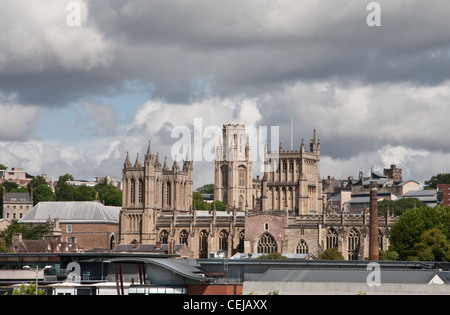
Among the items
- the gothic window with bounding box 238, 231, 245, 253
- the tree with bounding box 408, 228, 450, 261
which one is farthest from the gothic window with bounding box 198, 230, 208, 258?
the tree with bounding box 408, 228, 450, 261

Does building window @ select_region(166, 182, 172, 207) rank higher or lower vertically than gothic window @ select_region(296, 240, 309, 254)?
higher

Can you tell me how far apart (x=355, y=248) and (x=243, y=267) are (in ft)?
204

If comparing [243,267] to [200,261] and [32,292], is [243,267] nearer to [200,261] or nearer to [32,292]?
[200,261]

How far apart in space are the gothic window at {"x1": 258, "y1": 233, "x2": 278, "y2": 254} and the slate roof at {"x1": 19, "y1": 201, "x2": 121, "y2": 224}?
3017cm

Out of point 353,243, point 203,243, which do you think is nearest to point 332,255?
point 353,243

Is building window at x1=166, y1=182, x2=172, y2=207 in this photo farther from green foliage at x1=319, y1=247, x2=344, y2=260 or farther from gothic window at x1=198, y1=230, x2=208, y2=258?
green foliage at x1=319, y1=247, x2=344, y2=260

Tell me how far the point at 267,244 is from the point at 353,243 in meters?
12.3

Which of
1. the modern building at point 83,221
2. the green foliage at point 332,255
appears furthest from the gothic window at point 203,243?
the green foliage at point 332,255

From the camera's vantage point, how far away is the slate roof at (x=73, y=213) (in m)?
156

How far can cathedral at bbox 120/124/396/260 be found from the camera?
134125 mm

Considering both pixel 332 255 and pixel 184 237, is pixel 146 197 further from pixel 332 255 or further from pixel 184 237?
pixel 332 255

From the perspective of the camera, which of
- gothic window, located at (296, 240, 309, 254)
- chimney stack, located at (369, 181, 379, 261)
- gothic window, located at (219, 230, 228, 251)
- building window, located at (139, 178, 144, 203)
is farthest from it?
building window, located at (139, 178, 144, 203)

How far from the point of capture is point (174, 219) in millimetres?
148500
